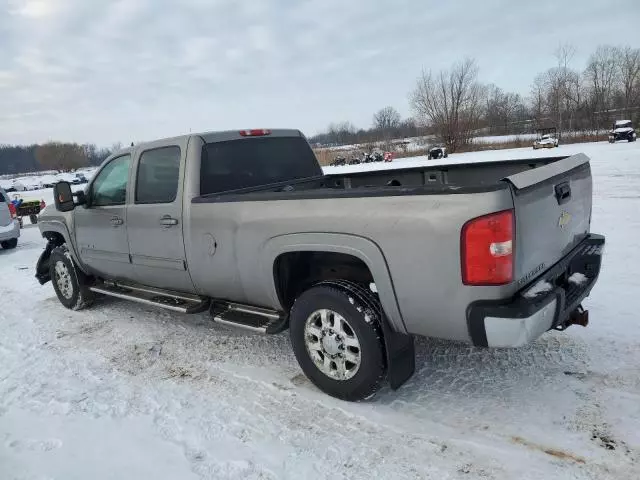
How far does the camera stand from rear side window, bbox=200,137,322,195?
4.27m

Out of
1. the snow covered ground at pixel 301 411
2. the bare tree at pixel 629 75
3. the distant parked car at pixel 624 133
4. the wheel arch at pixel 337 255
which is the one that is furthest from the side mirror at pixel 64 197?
the bare tree at pixel 629 75

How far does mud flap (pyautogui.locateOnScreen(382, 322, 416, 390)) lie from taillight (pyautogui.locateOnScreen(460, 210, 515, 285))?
722 millimetres

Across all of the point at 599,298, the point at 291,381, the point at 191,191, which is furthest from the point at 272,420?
the point at 599,298

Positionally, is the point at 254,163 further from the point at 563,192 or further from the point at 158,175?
the point at 563,192

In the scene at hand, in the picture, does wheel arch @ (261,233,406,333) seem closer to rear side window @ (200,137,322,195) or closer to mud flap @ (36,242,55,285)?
rear side window @ (200,137,322,195)

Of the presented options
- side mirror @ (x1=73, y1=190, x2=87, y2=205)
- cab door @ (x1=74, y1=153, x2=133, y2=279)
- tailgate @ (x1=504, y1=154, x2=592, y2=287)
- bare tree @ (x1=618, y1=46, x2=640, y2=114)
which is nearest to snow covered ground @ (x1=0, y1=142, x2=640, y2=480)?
cab door @ (x1=74, y1=153, x2=133, y2=279)

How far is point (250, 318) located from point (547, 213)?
2.29 meters

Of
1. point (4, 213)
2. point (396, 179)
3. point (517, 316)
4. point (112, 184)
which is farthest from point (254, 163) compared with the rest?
point (4, 213)

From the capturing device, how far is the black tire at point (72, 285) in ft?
19.2

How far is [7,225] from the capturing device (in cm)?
1145

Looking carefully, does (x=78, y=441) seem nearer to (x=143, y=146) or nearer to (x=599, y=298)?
(x=143, y=146)

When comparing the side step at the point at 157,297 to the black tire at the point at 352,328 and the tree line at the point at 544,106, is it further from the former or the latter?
the tree line at the point at 544,106

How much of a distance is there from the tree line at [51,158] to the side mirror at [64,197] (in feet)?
332

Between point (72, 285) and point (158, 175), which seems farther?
point (72, 285)
